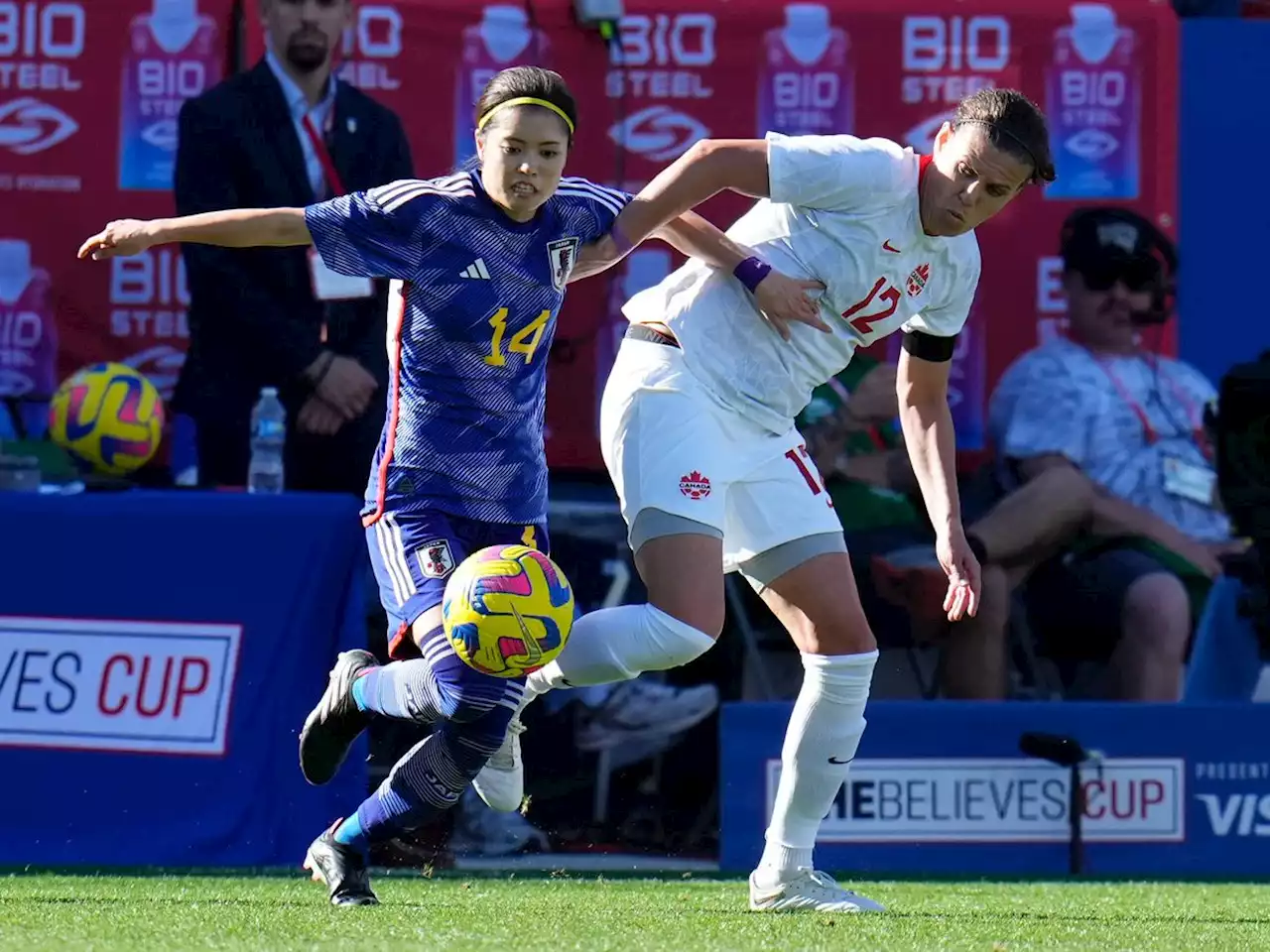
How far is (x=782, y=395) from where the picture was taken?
16.4 feet

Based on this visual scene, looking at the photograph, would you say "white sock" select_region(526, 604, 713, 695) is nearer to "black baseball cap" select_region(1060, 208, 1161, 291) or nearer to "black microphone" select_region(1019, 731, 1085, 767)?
"black microphone" select_region(1019, 731, 1085, 767)

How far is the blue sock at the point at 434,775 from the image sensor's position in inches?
182

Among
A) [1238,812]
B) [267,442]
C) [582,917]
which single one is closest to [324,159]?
[267,442]

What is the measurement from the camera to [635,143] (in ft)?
25.8

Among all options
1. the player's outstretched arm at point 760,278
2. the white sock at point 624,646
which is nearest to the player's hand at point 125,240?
the player's outstretched arm at point 760,278

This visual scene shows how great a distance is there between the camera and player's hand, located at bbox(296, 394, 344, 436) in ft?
24.3

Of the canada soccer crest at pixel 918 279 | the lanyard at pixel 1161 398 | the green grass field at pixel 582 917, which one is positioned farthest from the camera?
the lanyard at pixel 1161 398

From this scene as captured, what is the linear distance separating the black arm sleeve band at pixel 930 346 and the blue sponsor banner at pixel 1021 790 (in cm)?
191

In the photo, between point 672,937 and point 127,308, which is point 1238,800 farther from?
point 127,308

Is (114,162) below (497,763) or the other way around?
the other way around

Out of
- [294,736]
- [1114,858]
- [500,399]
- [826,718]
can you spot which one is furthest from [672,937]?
[1114,858]

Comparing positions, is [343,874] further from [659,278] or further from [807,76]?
[807,76]

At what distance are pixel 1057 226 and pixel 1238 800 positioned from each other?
2305 millimetres

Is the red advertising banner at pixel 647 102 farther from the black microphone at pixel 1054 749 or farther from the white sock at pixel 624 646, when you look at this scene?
the white sock at pixel 624 646
